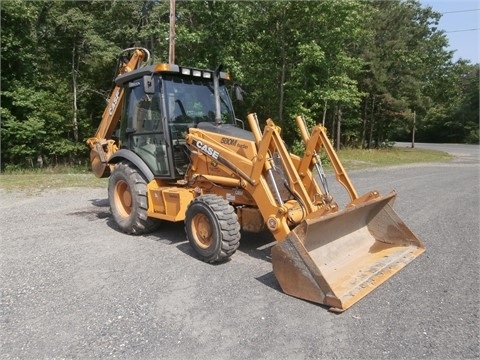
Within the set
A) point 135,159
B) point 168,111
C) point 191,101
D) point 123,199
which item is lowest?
point 123,199

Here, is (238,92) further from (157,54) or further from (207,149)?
(157,54)

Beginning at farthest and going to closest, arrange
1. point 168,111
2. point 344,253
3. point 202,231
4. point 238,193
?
point 168,111, point 238,193, point 202,231, point 344,253

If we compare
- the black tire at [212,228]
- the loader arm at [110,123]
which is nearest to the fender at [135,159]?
the loader arm at [110,123]

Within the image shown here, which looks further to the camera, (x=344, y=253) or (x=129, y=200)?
(x=129, y=200)

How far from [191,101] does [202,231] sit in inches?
79.7

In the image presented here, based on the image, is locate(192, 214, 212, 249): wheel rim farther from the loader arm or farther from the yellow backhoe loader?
the loader arm

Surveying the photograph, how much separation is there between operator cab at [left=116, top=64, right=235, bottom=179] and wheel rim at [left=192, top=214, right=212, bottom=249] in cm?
103

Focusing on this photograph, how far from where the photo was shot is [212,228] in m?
4.62

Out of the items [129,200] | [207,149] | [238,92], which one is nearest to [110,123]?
[129,200]

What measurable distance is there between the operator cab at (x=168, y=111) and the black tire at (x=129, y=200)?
285 mm

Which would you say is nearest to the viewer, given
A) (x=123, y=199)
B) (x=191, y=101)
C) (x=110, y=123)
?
(x=191, y=101)

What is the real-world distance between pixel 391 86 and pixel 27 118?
22821mm

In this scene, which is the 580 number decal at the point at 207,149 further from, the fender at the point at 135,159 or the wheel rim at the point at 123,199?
the wheel rim at the point at 123,199

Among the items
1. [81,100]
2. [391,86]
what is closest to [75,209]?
[81,100]
